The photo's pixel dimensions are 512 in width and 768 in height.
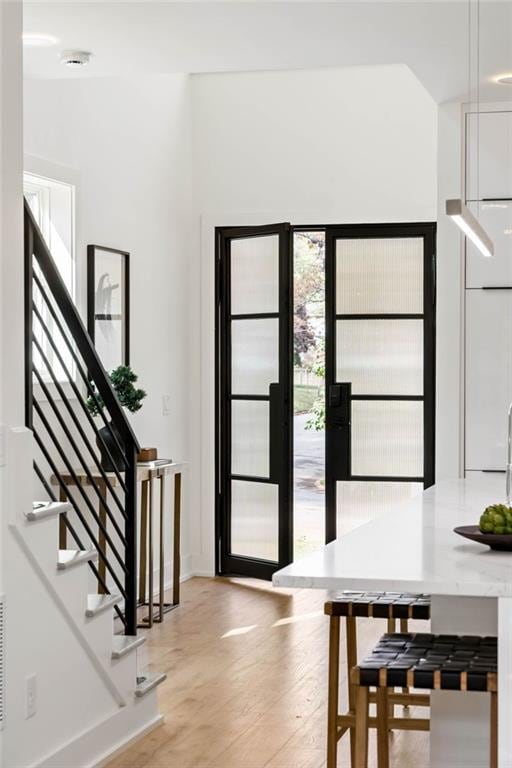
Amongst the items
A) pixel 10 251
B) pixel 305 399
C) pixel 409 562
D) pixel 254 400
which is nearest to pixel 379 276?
pixel 254 400

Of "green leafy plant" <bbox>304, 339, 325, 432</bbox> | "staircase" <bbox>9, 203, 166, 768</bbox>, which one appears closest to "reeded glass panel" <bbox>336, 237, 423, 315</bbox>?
"staircase" <bbox>9, 203, 166, 768</bbox>

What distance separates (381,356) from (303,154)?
141 centimetres

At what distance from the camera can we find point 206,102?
7.42 meters

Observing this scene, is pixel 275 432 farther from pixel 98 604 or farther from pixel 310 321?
pixel 310 321

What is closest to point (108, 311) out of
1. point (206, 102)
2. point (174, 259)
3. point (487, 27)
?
point (174, 259)

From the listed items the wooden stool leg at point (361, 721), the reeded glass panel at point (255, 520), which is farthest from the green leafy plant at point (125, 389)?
the wooden stool leg at point (361, 721)

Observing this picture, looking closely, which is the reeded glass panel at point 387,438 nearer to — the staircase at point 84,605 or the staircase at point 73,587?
the staircase at point 73,587

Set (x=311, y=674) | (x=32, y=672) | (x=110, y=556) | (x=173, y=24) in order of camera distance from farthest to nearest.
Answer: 1. (x=110, y=556)
2. (x=311, y=674)
3. (x=173, y=24)
4. (x=32, y=672)

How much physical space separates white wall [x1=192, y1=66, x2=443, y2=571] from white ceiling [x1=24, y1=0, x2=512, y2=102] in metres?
1.80

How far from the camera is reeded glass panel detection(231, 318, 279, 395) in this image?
7098mm

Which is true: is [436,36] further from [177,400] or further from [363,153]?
[177,400]

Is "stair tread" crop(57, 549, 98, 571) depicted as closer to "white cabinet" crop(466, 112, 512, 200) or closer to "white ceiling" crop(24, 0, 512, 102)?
"white ceiling" crop(24, 0, 512, 102)

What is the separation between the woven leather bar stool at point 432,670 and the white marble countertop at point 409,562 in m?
0.21

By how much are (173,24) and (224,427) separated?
3.50 metres
